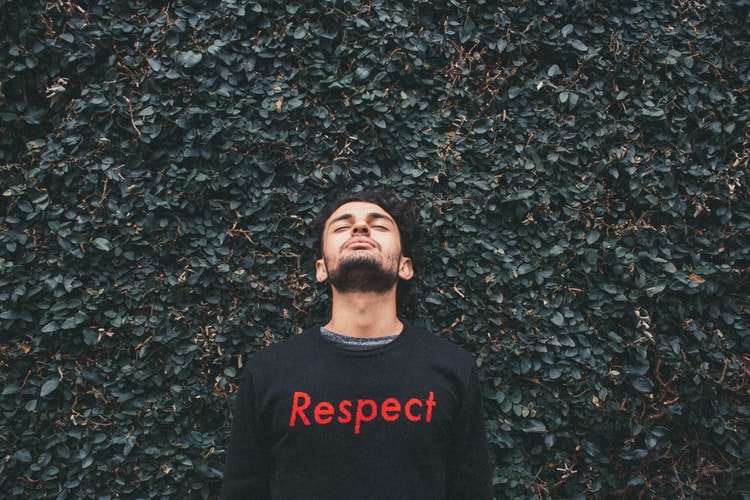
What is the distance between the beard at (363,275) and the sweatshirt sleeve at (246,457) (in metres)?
0.61

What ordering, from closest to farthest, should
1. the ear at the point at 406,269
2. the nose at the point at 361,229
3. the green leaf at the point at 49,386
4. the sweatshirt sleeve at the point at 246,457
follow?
the sweatshirt sleeve at the point at 246,457
the nose at the point at 361,229
the ear at the point at 406,269
the green leaf at the point at 49,386

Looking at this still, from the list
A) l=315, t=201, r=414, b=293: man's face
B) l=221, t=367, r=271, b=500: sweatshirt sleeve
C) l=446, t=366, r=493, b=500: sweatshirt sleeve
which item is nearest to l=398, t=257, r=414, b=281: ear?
l=315, t=201, r=414, b=293: man's face

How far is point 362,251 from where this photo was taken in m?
2.23

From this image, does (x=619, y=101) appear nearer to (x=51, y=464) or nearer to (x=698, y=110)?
(x=698, y=110)

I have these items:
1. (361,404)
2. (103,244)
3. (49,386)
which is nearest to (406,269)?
(361,404)

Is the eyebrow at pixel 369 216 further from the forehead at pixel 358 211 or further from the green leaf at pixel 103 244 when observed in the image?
the green leaf at pixel 103 244

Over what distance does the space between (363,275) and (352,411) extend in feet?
1.92

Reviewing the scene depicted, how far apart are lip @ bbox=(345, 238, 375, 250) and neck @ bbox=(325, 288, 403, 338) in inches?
8.4

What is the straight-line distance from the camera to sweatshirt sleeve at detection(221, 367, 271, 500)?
220cm

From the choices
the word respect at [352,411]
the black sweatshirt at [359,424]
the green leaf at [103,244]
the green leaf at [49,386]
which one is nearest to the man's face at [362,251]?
the black sweatshirt at [359,424]

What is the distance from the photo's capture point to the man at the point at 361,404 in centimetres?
204

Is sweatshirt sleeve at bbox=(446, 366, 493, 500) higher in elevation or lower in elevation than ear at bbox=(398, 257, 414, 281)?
lower

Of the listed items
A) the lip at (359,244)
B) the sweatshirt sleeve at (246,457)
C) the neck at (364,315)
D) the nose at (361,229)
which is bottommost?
the sweatshirt sleeve at (246,457)

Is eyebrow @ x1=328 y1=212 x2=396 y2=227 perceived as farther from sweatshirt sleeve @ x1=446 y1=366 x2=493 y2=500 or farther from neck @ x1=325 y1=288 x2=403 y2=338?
sweatshirt sleeve @ x1=446 y1=366 x2=493 y2=500
